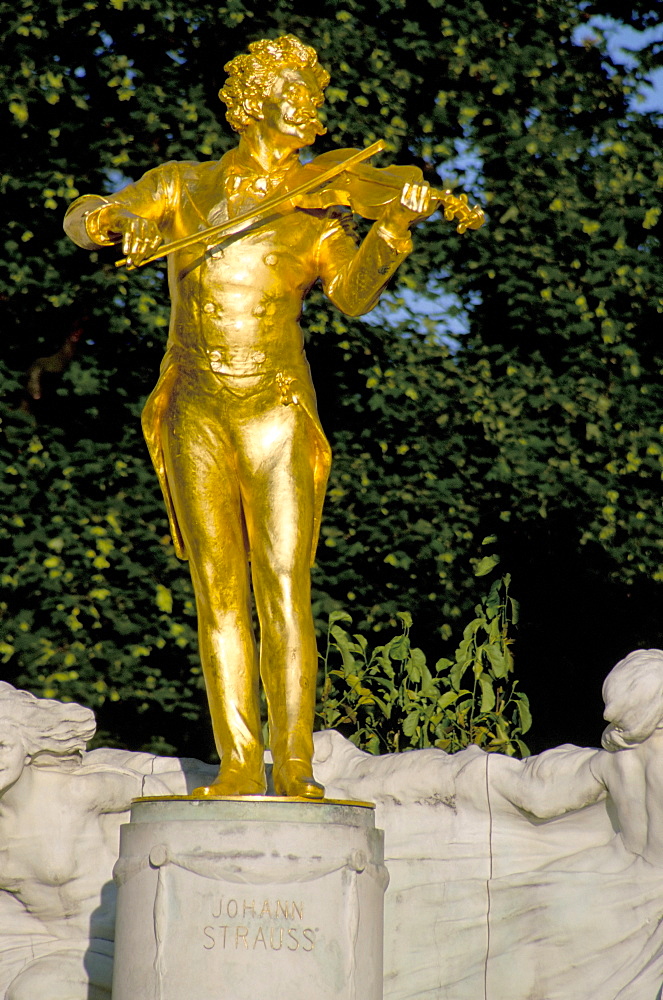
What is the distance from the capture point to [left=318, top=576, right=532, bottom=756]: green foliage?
7355mm

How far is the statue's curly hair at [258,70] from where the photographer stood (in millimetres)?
4773

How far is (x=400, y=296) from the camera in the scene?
8078 millimetres

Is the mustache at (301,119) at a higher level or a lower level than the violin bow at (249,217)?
higher

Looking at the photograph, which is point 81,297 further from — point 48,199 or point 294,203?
point 294,203

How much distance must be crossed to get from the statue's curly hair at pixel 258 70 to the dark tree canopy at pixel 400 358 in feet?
9.22

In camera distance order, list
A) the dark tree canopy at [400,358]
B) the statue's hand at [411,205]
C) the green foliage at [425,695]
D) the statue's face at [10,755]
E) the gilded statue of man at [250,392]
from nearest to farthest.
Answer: the statue's hand at [411,205]
the gilded statue of man at [250,392]
the statue's face at [10,755]
the green foliage at [425,695]
the dark tree canopy at [400,358]

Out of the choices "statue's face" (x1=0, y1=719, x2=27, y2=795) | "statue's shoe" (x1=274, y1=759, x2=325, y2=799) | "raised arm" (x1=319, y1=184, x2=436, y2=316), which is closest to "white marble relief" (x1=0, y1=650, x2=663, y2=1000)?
"statue's face" (x1=0, y1=719, x2=27, y2=795)

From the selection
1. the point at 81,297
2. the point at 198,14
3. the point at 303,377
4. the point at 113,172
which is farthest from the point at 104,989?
the point at 198,14

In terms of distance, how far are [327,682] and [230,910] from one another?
3.35m

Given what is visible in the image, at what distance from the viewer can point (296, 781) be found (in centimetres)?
440

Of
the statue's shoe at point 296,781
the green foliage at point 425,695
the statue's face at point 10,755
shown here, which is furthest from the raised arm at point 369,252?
the green foliage at point 425,695

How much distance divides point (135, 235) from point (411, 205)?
773mm

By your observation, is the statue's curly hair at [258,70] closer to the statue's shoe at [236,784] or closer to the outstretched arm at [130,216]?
the outstretched arm at [130,216]

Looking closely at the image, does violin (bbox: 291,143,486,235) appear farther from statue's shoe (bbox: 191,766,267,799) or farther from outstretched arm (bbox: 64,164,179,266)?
statue's shoe (bbox: 191,766,267,799)
